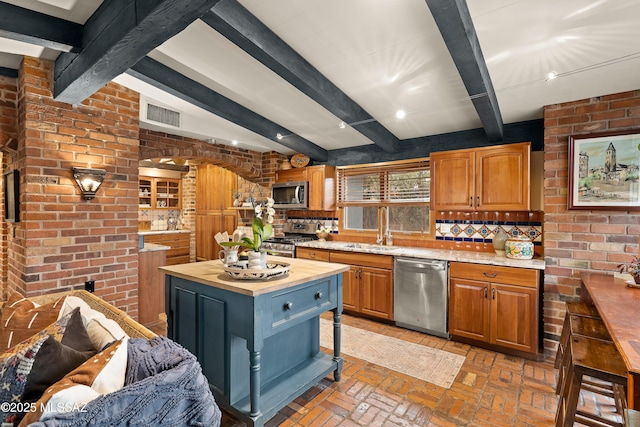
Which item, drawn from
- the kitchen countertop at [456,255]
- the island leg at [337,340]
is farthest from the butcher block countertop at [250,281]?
the kitchen countertop at [456,255]

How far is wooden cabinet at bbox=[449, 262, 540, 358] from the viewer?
9.52 feet

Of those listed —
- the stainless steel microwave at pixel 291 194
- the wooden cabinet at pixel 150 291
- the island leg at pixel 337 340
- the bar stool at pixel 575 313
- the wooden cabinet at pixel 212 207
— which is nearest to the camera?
the bar stool at pixel 575 313

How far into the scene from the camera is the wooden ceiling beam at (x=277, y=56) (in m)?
2.05

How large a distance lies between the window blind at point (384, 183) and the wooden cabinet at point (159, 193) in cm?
470

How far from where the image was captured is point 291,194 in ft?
16.6

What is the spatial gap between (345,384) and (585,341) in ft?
5.42

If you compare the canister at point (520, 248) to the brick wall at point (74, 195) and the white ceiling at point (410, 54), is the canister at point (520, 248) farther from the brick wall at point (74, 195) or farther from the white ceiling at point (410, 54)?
the brick wall at point (74, 195)

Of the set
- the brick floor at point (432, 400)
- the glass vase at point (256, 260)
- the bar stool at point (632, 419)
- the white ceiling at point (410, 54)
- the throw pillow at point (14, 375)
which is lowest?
the brick floor at point (432, 400)

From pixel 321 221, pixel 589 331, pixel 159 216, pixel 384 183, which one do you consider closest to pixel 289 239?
pixel 321 221

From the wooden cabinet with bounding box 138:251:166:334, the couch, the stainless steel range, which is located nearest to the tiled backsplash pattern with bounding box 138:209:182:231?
the stainless steel range

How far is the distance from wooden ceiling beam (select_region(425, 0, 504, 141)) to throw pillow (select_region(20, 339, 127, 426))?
219 cm

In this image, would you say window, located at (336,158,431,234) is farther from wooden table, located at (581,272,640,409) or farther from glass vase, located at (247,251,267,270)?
glass vase, located at (247,251,267,270)

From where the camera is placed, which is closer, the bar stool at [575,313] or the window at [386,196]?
the bar stool at [575,313]

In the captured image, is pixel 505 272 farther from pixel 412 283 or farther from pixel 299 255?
pixel 299 255
